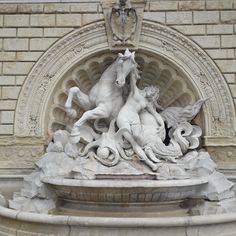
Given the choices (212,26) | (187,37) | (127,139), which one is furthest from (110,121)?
(212,26)

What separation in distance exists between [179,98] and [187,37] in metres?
1.24

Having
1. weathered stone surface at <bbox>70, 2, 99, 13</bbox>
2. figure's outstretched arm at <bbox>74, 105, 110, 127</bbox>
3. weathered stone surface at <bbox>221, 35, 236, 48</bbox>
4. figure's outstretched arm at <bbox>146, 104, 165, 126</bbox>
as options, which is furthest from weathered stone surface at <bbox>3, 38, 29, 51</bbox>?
weathered stone surface at <bbox>221, 35, 236, 48</bbox>

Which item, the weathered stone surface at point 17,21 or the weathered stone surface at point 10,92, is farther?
the weathered stone surface at point 17,21

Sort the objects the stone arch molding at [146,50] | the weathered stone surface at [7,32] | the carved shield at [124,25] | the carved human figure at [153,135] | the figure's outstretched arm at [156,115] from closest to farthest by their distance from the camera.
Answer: the carved human figure at [153,135], the figure's outstretched arm at [156,115], the stone arch molding at [146,50], the carved shield at [124,25], the weathered stone surface at [7,32]

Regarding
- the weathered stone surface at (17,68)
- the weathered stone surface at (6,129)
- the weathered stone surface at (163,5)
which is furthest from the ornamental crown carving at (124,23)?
the weathered stone surface at (6,129)

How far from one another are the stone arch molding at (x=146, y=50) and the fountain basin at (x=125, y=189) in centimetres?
178

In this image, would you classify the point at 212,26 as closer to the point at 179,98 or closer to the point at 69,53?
the point at 179,98

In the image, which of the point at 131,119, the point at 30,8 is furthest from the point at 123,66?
the point at 30,8

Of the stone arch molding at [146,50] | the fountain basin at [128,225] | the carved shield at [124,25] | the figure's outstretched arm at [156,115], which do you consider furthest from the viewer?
the carved shield at [124,25]

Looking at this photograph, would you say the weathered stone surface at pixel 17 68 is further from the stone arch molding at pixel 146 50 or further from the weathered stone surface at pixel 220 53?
the weathered stone surface at pixel 220 53

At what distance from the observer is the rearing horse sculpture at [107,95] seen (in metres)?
6.38

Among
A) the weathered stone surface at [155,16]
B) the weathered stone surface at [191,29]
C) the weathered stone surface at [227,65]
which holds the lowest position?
the weathered stone surface at [227,65]

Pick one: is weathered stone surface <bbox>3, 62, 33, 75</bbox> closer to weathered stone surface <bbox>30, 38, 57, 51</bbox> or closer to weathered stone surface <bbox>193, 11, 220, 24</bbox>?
weathered stone surface <bbox>30, 38, 57, 51</bbox>

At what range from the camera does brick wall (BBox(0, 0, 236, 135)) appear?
7066 millimetres
